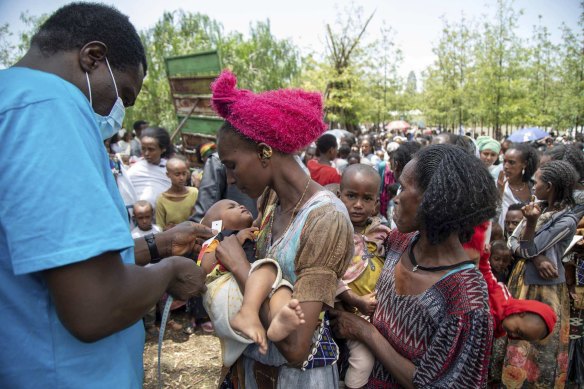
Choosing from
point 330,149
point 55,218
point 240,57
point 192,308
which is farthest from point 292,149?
point 240,57

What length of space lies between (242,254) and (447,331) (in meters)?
0.92

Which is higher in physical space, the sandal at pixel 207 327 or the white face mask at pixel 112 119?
the white face mask at pixel 112 119

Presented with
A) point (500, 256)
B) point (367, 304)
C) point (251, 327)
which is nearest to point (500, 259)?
point (500, 256)

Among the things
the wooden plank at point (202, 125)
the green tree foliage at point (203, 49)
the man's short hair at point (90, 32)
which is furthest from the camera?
the green tree foliage at point (203, 49)

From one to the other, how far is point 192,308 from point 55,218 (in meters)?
4.47

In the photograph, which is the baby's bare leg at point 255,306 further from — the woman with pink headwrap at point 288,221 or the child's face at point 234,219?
the child's face at point 234,219

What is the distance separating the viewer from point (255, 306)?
5.19 feet

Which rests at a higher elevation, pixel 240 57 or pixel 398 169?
A: pixel 240 57

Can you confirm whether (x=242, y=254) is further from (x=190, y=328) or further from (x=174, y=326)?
(x=174, y=326)

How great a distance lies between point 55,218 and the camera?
0.97 m

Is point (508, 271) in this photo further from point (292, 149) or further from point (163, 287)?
point (163, 287)

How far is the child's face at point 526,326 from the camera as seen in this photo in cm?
187

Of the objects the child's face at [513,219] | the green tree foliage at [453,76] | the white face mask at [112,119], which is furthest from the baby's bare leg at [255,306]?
the green tree foliage at [453,76]

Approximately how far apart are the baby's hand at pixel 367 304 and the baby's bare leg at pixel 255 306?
600 millimetres
